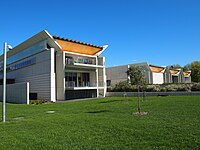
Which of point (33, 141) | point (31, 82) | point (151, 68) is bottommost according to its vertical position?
point (33, 141)

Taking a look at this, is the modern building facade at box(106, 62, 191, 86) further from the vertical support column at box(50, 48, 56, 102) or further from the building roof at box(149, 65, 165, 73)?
the vertical support column at box(50, 48, 56, 102)

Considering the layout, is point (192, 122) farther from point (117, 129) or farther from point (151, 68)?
point (151, 68)

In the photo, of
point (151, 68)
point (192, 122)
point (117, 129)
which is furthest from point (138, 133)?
Result: point (151, 68)

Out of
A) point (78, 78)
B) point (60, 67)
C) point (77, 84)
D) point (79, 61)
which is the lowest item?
point (77, 84)

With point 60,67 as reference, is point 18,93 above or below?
below

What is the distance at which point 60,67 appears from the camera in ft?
97.8

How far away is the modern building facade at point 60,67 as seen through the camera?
97.2 ft

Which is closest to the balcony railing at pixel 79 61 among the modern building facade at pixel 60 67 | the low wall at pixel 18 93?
the modern building facade at pixel 60 67

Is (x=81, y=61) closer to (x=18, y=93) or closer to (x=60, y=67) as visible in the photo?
(x=60, y=67)

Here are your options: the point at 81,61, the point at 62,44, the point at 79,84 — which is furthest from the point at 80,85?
the point at 62,44

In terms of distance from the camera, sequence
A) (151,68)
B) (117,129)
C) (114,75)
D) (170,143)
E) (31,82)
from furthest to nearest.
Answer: (114,75) < (151,68) < (31,82) < (117,129) < (170,143)

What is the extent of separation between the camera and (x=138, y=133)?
268 inches

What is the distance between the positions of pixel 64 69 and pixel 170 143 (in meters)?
25.1

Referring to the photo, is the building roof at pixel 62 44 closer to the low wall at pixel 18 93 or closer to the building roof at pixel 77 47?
the building roof at pixel 77 47
